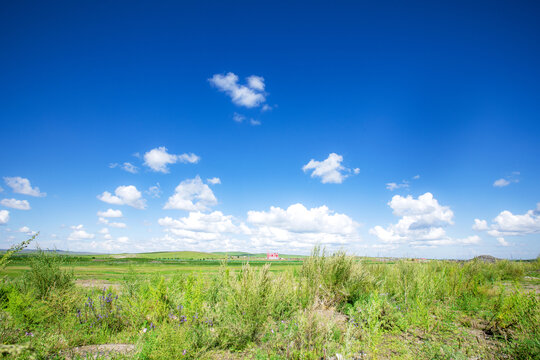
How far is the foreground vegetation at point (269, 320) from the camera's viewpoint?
464 centimetres

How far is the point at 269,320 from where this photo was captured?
6.08 meters

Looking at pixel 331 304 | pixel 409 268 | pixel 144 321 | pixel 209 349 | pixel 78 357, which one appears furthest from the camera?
pixel 409 268

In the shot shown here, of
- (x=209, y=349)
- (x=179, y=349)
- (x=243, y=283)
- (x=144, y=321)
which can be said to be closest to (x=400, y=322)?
(x=243, y=283)

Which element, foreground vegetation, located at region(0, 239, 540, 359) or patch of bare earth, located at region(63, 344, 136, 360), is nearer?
patch of bare earth, located at region(63, 344, 136, 360)

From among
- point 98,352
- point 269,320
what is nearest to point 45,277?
point 98,352

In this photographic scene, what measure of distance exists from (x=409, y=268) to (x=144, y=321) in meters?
10.3

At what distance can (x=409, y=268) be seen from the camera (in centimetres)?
1080

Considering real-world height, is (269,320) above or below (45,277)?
below

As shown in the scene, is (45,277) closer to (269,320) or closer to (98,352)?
(98,352)

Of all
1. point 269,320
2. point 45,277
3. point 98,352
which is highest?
point 45,277

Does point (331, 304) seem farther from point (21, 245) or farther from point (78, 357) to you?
point (21, 245)

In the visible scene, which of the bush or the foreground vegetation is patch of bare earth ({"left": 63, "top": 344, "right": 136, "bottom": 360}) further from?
the bush

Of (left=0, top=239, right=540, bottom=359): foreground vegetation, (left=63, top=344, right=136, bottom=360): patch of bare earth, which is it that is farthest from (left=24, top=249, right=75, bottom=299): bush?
(left=63, top=344, right=136, bottom=360): patch of bare earth

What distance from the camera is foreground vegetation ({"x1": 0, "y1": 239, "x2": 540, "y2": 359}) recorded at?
15.2 feet
